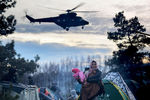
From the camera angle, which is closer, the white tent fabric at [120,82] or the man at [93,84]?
the man at [93,84]

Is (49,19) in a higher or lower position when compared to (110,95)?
higher

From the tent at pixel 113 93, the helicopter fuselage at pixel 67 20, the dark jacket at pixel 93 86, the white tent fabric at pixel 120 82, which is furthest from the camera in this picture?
the helicopter fuselage at pixel 67 20

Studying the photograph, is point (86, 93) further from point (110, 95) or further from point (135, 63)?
point (135, 63)

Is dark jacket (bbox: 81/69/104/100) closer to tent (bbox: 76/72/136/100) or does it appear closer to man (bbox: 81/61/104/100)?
man (bbox: 81/61/104/100)

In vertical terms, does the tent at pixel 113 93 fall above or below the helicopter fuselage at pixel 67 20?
below

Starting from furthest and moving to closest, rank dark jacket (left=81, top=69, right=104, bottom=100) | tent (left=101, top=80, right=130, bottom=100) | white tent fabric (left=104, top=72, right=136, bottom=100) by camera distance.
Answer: white tent fabric (left=104, top=72, right=136, bottom=100) → tent (left=101, top=80, right=130, bottom=100) → dark jacket (left=81, top=69, right=104, bottom=100)

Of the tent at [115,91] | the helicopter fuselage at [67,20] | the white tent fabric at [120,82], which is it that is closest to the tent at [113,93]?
the tent at [115,91]

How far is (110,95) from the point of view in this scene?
14.4m

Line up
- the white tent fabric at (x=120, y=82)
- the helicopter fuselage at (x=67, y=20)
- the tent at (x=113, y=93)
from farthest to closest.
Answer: the helicopter fuselage at (x=67, y=20) → the white tent fabric at (x=120, y=82) → the tent at (x=113, y=93)

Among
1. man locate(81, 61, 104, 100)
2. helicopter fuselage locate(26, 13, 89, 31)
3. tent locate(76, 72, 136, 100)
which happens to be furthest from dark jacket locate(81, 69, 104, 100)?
helicopter fuselage locate(26, 13, 89, 31)

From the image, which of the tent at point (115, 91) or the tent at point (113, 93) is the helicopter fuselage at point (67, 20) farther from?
the tent at point (113, 93)

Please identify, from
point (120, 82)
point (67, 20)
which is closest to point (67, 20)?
point (67, 20)

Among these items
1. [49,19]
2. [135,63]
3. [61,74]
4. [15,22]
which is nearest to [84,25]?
[49,19]

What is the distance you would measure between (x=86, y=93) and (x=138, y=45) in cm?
2285
